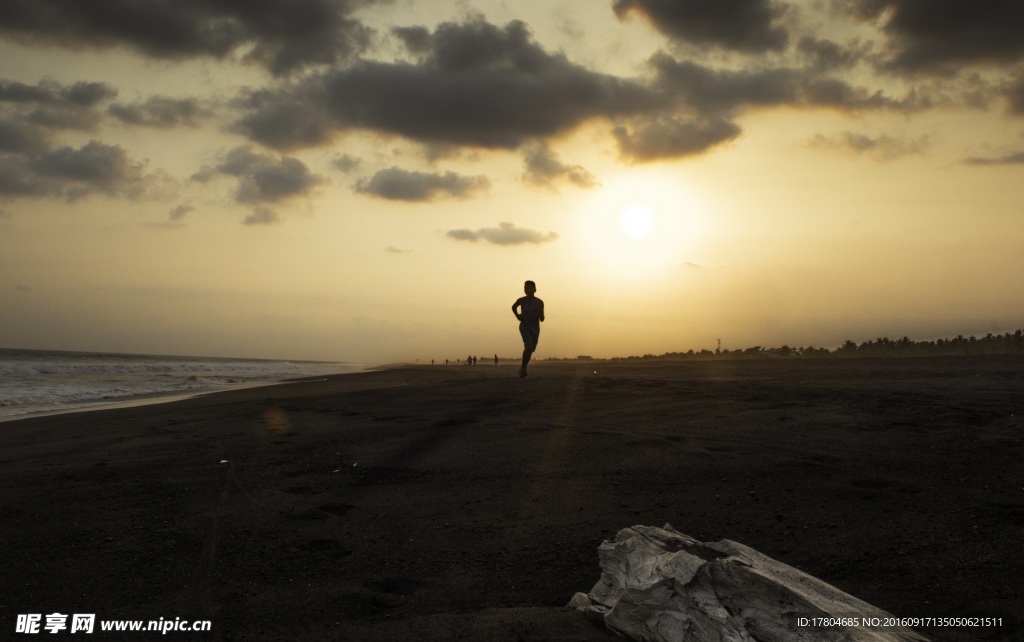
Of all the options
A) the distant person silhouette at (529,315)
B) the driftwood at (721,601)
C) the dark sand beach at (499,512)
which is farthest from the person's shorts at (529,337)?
the driftwood at (721,601)

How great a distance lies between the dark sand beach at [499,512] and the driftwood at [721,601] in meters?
0.23

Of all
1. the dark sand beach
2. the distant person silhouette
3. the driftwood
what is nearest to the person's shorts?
the distant person silhouette

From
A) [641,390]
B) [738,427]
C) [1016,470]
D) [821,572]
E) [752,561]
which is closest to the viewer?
[752,561]

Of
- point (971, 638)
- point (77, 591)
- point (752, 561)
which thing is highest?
point (752, 561)

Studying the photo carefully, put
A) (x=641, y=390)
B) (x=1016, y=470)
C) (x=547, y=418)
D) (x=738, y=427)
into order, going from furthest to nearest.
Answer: (x=641, y=390) → (x=547, y=418) → (x=738, y=427) → (x=1016, y=470)

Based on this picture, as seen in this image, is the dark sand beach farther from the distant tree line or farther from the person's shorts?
the distant tree line

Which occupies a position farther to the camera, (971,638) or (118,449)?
(118,449)

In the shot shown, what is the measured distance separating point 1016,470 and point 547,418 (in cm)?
520

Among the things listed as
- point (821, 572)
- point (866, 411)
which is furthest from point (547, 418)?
point (821, 572)

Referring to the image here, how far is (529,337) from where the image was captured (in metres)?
15.5

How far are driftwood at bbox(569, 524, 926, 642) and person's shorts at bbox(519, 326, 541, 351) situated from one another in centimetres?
1232

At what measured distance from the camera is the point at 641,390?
36.6ft

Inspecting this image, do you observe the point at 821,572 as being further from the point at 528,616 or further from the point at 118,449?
the point at 118,449

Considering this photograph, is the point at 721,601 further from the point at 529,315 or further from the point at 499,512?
the point at 529,315
